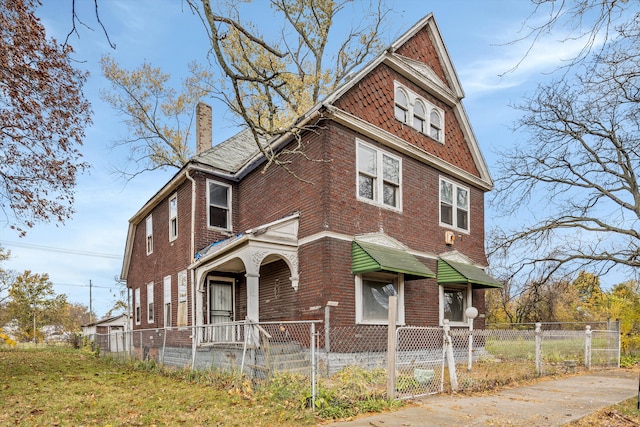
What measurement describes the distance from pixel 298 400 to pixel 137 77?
21534 millimetres

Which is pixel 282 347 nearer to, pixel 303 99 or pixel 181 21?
pixel 181 21

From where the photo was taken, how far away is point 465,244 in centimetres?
1531

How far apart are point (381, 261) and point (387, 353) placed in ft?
7.66

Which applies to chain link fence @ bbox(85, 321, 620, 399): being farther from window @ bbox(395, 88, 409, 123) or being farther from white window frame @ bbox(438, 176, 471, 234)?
window @ bbox(395, 88, 409, 123)

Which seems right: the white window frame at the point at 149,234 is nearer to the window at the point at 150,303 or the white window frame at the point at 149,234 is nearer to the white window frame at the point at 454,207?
the window at the point at 150,303

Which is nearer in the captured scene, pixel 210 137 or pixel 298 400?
pixel 298 400

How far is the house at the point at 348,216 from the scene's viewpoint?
11.1 meters

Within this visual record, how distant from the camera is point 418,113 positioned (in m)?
14.2

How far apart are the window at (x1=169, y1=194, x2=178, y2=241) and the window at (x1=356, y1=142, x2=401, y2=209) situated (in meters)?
7.24

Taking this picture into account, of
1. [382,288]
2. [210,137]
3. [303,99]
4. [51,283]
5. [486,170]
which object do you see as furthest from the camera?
[51,283]

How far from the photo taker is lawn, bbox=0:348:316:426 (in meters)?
6.75

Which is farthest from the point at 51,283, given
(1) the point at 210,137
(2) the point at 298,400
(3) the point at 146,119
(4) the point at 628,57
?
(4) the point at 628,57

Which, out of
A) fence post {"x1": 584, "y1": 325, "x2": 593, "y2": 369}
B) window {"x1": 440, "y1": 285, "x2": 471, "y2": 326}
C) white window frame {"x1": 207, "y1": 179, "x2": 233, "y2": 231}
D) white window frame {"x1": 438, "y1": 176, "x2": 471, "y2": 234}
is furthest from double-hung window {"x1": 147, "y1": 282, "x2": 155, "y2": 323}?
fence post {"x1": 584, "y1": 325, "x2": 593, "y2": 369}

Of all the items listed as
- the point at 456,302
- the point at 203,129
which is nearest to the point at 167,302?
the point at 203,129
